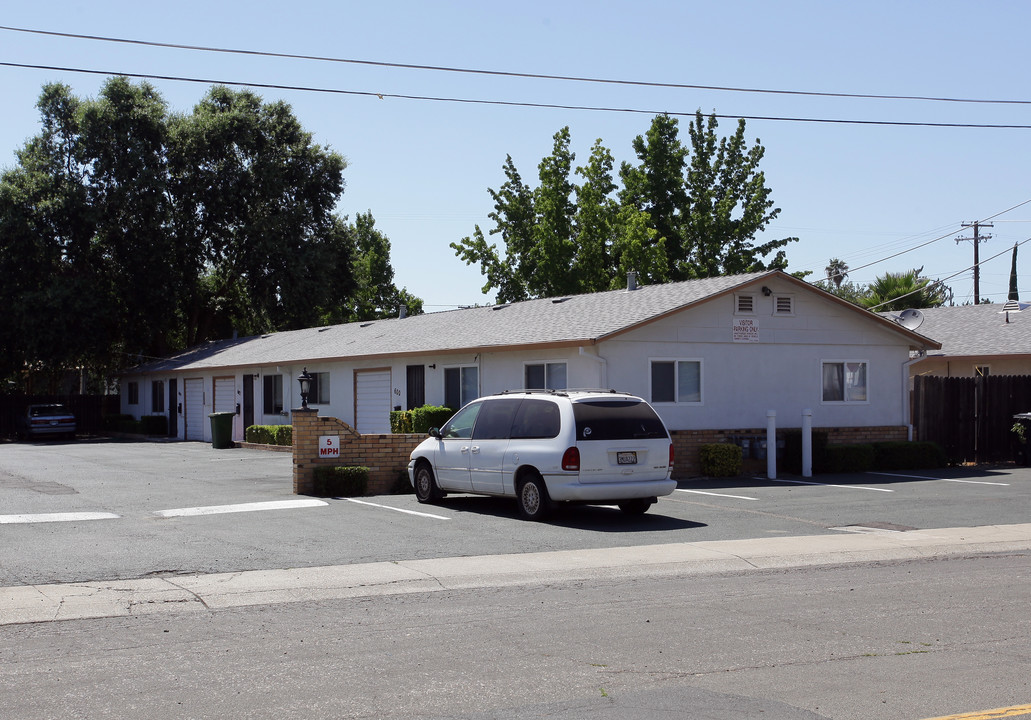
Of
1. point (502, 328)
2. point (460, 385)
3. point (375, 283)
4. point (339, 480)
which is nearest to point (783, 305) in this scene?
point (502, 328)

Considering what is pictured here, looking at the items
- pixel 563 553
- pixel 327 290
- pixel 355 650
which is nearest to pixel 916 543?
pixel 563 553

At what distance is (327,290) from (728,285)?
33.0 m

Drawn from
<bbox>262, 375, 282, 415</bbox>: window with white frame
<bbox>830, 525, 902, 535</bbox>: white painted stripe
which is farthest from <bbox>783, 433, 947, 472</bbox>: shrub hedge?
<bbox>262, 375, 282, 415</bbox>: window with white frame

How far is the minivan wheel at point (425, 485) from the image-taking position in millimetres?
16938

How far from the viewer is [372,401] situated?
97.6 ft

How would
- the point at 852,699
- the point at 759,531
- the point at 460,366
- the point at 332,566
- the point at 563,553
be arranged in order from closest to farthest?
1. the point at 852,699
2. the point at 332,566
3. the point at 563,553
4. the point at 759,531
5. the point at 460,366

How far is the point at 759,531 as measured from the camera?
1410 cm

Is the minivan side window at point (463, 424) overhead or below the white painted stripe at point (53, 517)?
overhead

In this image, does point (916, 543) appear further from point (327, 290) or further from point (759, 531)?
point (327, 290)

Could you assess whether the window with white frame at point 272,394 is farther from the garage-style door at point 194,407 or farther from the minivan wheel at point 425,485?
the minivan wheel at point 425,485

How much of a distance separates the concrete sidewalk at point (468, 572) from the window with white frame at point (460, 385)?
1293 cm

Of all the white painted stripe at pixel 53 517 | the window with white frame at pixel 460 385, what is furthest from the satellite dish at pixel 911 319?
the white painted stripe at pixel 53 517

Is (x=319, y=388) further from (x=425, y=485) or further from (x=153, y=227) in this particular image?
(x=153, y=227)

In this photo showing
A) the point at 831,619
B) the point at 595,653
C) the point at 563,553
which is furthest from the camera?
the point at 563,553
